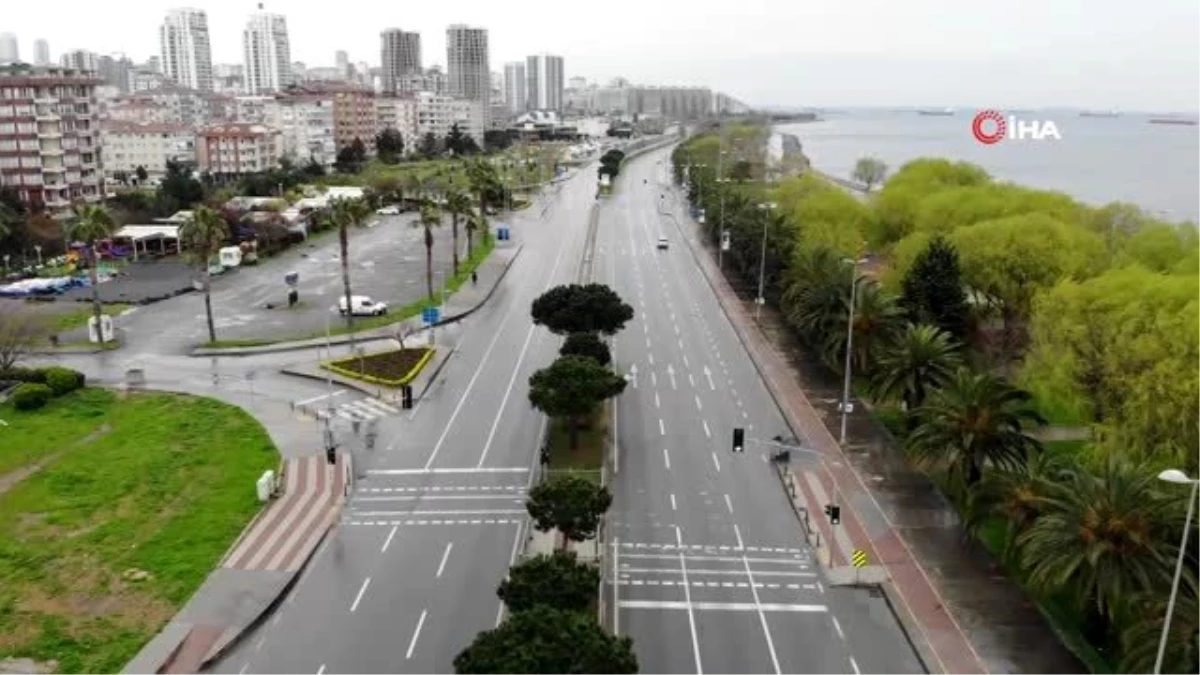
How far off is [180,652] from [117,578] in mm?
6216

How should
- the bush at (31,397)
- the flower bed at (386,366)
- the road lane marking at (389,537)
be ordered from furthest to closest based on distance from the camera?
the flower bed at (386,366)
the bush at (31,397)
the road lane marking at (389,537)

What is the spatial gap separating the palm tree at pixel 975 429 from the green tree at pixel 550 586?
16282 mm

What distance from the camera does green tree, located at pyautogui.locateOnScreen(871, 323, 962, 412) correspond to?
4616 cm

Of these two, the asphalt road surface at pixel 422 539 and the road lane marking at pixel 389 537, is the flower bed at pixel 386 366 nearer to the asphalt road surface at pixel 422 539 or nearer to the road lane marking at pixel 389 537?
the asphalt road surface at pixel 422 539

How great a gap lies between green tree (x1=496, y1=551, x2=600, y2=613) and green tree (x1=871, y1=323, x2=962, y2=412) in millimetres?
22972

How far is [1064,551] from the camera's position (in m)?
28.4

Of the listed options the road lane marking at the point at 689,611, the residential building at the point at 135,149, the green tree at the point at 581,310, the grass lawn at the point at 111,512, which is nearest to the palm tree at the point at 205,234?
the grass lawn at the point at 111,512

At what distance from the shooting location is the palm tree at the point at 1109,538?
2730 cm

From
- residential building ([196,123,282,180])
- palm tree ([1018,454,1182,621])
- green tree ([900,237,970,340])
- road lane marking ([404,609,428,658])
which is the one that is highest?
residential building ([196,123,282,180])

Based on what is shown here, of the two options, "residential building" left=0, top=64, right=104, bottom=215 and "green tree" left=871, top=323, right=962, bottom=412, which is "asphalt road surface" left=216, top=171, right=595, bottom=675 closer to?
"green tree" left=871, top=323, right=962, bottom=412

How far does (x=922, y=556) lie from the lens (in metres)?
36.6

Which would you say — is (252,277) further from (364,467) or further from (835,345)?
(835,345)

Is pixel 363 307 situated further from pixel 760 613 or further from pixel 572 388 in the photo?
pixel 760 613

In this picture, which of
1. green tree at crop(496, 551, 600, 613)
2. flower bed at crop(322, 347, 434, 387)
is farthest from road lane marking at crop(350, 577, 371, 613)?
flower bed at crop(322, 347, 434, 387)
